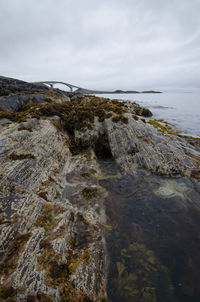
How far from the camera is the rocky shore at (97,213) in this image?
4.33 metres

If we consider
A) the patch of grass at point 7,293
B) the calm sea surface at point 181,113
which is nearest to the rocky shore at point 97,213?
the patch of grass at point 7,293

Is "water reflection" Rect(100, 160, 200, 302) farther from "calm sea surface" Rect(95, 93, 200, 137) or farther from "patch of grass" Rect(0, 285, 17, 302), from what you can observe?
"calm sea surface" Rect(95, 93, 200, 137)

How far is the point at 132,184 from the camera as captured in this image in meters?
9.15

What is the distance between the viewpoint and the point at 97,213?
Result: 711 centimetres

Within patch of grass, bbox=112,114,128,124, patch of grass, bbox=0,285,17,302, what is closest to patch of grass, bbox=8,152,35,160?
patch of grass, bbox=0,285,17,302

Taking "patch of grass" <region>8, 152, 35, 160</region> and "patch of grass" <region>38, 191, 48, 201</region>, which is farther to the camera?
"patch of grass" <region>8, 152, 35, 160</region>

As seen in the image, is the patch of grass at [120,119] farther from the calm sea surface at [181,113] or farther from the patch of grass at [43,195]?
the calm sea surface at [181,113]

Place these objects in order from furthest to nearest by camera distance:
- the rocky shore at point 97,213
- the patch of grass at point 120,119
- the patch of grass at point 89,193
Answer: the patch of grass at point 120,119 → the patch of grass at point 89,193 → the rocky shore at point 97,213

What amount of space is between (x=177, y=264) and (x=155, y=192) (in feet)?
12.4

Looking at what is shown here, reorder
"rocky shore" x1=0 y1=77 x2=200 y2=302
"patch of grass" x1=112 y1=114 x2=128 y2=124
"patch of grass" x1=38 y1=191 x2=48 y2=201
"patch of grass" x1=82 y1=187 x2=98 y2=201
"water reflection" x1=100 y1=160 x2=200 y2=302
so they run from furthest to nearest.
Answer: "patch of grass" x1=112 y1=114 x2=128 y2=124, "patch of grass" x1=82 y1=187 x2=98 y2=201, "patch of grass" x1=38 y1=191 x2=48 y2=201, "water reflection" x1=100 y1=160 x2=200 y2=302, "rocky shore" x1=0 y1=77 x2=200 y2=302

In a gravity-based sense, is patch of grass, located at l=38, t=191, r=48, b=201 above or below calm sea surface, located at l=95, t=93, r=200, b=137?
above

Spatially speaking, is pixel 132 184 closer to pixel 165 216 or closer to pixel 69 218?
pixel 165 216

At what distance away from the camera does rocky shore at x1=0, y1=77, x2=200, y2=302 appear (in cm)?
433

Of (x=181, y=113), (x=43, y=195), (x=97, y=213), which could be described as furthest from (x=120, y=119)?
(x=181, y=113)
